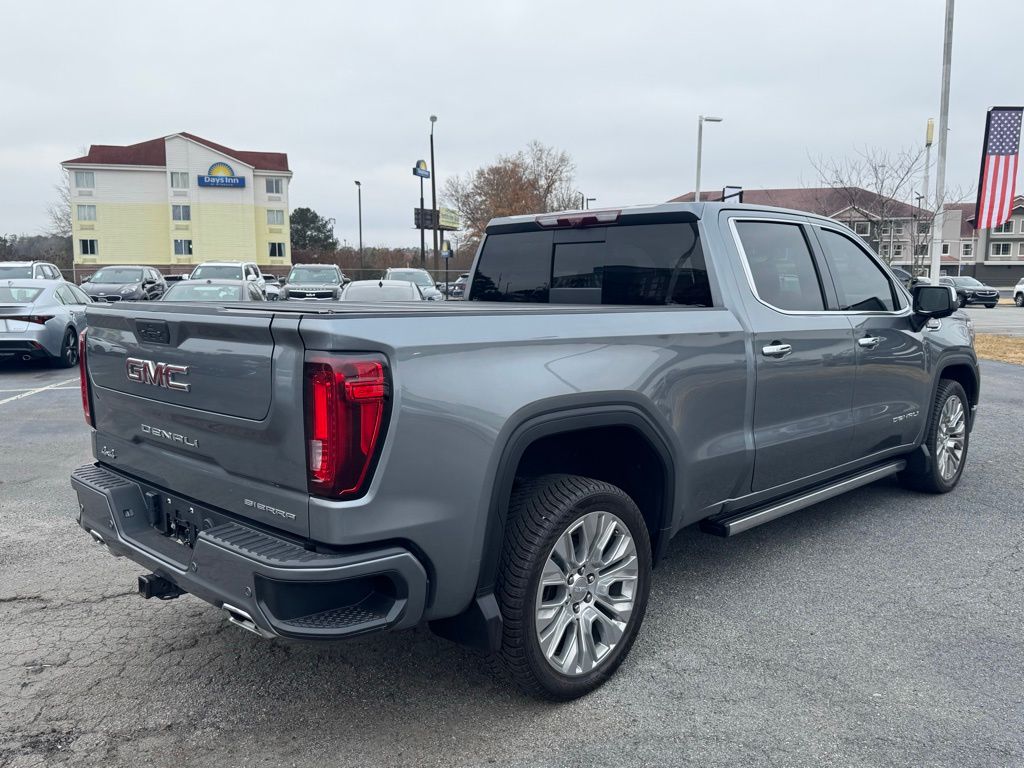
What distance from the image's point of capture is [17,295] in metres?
12.9

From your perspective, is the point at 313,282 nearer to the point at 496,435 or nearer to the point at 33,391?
the point at 33,391

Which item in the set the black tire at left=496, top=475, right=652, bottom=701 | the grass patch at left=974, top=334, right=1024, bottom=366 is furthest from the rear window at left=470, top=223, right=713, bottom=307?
the grass patch at left=974, top=334, right=1024, bottom=366

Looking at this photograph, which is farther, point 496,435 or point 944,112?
point 944,112

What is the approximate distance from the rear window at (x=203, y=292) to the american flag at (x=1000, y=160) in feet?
54.1

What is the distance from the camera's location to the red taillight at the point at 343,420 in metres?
2.50

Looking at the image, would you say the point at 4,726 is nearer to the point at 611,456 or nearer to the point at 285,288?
the point at 611,456

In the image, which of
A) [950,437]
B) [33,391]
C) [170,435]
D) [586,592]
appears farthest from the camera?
[33,391]

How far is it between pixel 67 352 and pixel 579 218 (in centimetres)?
1153

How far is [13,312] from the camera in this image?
12547 mm

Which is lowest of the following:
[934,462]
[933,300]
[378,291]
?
[934,462]

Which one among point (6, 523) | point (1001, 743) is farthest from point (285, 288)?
point (1001, 743)

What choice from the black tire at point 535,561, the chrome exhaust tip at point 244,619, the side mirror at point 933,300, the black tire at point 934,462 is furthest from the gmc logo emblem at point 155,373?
the black tire at point 934,462

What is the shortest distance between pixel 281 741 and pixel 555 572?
110cm

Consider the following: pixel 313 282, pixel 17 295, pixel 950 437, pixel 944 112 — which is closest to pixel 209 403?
pixel 950 437
